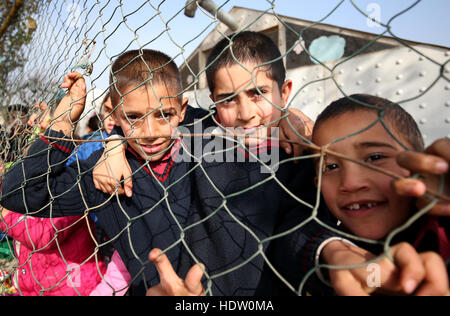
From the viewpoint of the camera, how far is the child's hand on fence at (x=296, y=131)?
711 mm

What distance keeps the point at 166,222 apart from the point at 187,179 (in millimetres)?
143

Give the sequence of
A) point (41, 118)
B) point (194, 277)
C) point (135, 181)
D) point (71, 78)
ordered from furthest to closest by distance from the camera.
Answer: point (41, 118) < point (71, 78) < point (135, 181) < point (194, 277)

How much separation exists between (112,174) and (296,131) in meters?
0.50

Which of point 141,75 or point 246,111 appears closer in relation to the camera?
point 246,111

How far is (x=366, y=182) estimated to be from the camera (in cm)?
54

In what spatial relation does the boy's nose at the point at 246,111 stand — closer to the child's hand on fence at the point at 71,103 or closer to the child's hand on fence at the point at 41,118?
the child's hand on fence at the point at 71,103

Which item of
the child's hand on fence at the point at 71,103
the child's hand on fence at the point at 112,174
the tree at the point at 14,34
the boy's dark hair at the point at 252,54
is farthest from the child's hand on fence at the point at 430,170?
the tree at the point at 14,34

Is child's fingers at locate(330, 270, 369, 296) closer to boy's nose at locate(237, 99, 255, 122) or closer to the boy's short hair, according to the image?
boy's nose at locate(237, 99, 255, 122)

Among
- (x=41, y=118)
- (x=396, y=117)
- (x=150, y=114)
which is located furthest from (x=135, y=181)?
(x=396, y=117)

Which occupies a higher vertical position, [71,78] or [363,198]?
[71,78]

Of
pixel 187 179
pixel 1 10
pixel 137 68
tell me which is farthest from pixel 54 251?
pixel 1 10

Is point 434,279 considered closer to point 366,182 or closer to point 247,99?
point 366,182

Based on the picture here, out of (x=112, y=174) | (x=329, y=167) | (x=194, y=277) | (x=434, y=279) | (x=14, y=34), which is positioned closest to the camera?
(x=434, y=279)
